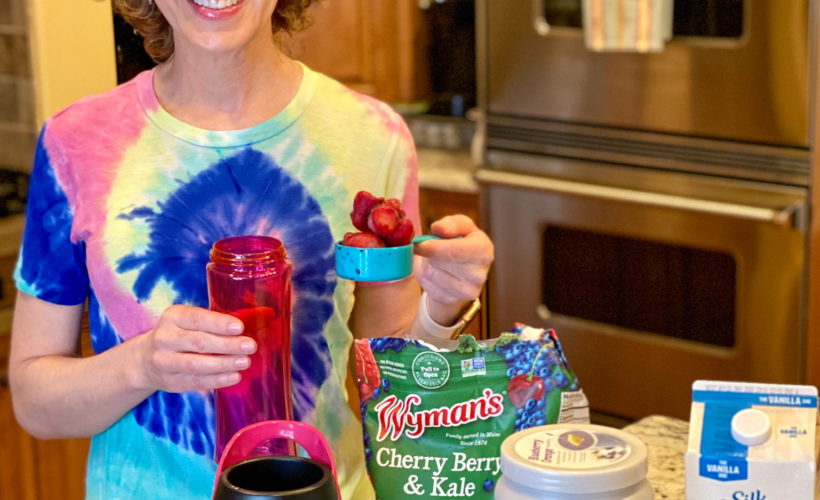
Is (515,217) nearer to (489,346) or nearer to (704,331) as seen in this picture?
(704,331)

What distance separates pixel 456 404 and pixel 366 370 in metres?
0.08

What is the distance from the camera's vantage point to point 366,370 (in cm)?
100

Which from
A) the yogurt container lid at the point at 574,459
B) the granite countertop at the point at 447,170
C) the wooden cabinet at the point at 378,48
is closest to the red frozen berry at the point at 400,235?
the yogurt container lid at the point at 574,459

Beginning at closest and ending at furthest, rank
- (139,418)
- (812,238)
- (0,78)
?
1. (139,418)
2. (812,238)
3. (0,78)

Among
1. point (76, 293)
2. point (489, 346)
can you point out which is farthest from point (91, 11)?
point (489, 346)

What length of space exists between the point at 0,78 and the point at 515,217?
1130mm

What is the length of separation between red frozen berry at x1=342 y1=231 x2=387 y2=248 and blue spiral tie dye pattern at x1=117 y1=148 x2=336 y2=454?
16cm

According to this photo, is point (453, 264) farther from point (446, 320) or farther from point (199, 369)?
point (199, 369)

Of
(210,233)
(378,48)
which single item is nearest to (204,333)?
(210,233)

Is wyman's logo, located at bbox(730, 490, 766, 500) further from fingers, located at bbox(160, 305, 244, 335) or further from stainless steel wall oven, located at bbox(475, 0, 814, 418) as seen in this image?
stainless steel wall oven, located at bbox(475, 0, 814, 418)

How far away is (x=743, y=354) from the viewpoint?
248 centimetres

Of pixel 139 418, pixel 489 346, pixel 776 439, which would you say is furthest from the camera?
pixel 139 418

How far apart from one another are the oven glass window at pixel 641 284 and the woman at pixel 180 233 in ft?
4.72

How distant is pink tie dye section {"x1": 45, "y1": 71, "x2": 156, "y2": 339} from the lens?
1.16 m
